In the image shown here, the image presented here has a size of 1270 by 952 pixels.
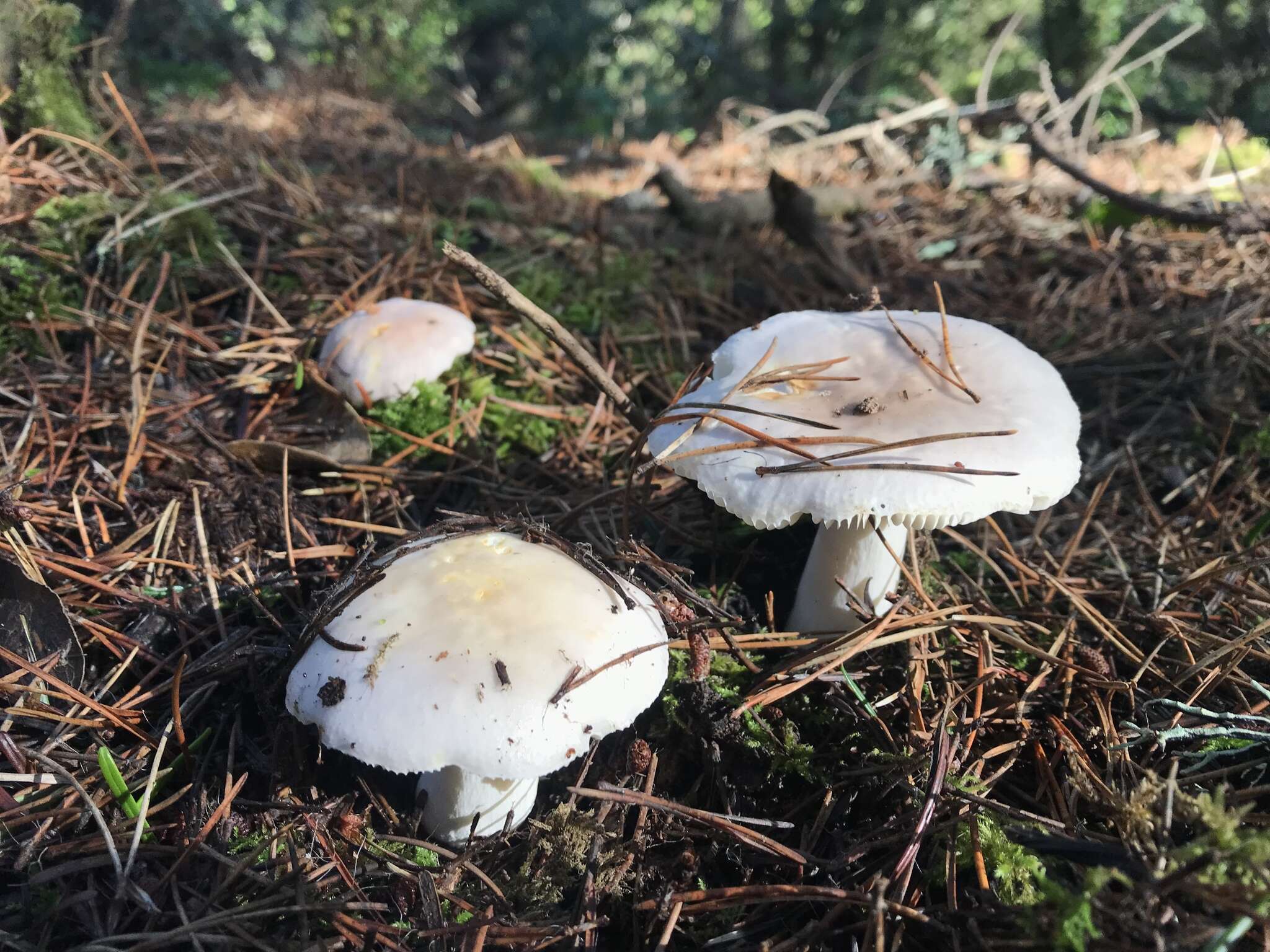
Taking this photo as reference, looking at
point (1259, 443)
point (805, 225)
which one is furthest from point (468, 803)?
point (805, 225)

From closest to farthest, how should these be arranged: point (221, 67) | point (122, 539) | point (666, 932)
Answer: point (666, 932) < point (122, 539) < point (221, 67)

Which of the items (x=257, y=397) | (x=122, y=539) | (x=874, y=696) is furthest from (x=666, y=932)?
(x=257, y=397)

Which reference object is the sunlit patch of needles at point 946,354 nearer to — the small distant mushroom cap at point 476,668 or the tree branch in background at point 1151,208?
the small distant mushroom cap at point 476,668

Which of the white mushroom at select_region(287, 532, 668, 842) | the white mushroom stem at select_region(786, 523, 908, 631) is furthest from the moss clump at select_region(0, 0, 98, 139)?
the white mushroom stem at select_region(786, 523, 908, 631)

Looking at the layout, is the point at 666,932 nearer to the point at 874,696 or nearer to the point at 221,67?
the point at 874,696

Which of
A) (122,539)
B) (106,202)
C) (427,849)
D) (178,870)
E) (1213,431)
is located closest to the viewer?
(178,870)

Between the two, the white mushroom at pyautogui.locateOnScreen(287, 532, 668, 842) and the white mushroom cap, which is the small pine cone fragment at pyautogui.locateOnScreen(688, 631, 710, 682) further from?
the white mushroom cap
